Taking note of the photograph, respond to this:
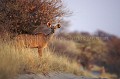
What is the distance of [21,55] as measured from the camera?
1226cm

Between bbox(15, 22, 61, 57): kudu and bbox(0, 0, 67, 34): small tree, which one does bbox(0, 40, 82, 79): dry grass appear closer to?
bbox(15, 22, 61, 57): kudu

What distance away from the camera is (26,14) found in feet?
48.5

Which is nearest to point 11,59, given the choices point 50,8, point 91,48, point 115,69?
point 50,8

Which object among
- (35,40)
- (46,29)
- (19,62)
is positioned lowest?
(19,62)

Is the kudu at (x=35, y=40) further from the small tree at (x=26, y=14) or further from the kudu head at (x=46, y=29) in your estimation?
the small tree at (x=26, y=14)

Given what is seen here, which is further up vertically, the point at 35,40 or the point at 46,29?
the point at 46,29

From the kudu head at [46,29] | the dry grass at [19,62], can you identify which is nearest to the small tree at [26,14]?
the kudu head at [46,29]

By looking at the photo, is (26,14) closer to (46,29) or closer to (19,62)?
(46,29)

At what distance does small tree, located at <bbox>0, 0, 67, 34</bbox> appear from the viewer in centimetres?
1436

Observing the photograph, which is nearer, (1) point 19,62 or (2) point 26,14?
(1) point 19,62

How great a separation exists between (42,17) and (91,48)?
26.2m

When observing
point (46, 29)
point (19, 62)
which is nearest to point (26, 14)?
point (46, 29)

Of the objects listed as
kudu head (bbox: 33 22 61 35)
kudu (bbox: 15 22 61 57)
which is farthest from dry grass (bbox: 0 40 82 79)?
kudu head (bbox: 33 22 61 35)

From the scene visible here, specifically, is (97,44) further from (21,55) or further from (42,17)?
(21,55)
